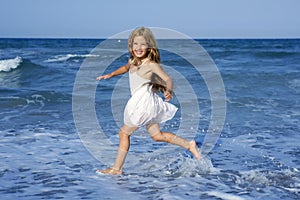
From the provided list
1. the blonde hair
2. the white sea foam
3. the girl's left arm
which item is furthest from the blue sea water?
the blonde hair

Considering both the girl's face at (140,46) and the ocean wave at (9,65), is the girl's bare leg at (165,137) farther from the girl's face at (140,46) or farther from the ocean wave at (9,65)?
the ocean wave at (9,65)

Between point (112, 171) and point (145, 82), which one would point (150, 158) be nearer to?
point (112, 171)

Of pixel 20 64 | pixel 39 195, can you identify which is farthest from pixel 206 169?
pixel 20 64

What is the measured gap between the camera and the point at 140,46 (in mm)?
4074

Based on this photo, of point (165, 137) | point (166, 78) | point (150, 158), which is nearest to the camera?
point (166, 78)

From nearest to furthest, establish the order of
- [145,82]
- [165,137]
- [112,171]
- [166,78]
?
[166,78] < [145,82] < [112,171] < [165,137]

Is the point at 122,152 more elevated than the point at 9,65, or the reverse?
the point at 9,65

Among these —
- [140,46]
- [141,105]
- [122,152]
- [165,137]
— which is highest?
[140,46]

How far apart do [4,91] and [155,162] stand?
6894 mm

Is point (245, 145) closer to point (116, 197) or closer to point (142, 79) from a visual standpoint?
point (142, 79)

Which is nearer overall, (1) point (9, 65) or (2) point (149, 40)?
(2) point (149, 40)

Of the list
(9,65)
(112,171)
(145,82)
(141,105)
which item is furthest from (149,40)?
(9,65)

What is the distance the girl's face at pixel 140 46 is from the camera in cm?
406

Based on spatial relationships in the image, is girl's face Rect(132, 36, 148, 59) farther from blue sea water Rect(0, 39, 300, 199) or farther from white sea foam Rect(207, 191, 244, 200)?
white sea foam Rect(207, 191, 244, 200)
